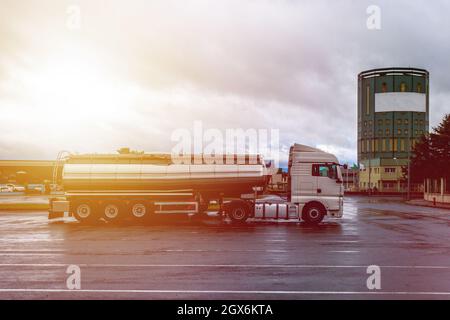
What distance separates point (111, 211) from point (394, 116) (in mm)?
111535

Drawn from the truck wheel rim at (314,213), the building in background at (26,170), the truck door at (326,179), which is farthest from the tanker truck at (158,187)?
the building in background at (26,170)

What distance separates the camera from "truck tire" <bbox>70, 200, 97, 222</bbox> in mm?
26109

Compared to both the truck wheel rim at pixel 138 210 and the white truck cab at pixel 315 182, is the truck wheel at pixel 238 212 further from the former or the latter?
the truck wheel rim at pixel 138 210

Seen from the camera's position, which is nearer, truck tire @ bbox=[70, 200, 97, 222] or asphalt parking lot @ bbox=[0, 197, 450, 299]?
asphalt parking lot @ bbox=[0, 197, 450, 299]

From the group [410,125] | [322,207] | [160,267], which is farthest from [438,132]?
[410,125]

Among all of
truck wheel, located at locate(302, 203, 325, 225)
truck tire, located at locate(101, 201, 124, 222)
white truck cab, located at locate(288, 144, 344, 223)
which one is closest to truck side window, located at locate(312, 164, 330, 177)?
white truck cab, located at locate(288, 144, 344, 223)

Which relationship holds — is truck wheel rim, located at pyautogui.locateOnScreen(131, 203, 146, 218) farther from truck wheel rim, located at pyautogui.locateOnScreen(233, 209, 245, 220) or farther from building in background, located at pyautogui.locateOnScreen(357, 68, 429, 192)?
building in background, located at pyautogui.locateOnScreen(357, 68, 429, 192)

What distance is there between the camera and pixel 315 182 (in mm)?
24781

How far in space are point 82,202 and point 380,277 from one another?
18800 millimetres

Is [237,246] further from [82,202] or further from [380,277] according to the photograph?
[82,202]

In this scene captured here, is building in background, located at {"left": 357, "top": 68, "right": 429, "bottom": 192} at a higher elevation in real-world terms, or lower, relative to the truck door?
higher

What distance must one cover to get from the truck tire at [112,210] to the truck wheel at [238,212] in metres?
5.93

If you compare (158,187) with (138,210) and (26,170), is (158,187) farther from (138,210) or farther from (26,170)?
(26,170)

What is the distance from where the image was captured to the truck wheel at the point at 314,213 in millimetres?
24969
